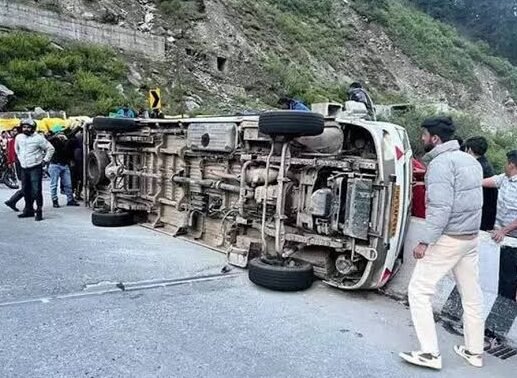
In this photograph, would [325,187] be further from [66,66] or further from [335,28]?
[335,28]

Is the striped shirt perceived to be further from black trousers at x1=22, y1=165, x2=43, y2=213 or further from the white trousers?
black trousers at x1=22, y1=165, x2=43, y2=213

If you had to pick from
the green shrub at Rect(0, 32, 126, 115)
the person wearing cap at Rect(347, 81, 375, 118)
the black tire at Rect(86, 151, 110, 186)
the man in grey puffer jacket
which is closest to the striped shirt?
the man in grey puffer jacket

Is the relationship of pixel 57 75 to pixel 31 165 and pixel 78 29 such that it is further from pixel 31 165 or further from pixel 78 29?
pixel 31 165

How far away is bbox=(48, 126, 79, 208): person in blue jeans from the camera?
9500 millimetres

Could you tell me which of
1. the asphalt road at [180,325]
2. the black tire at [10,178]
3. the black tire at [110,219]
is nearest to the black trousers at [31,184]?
the black tire at [110,219]

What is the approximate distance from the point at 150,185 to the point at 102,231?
920 millimetres

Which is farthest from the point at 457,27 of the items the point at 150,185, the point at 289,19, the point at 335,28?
the point at 150,185

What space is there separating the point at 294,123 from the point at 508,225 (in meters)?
2.01

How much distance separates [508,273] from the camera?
4211 millimetres

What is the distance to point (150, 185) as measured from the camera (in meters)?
7.50

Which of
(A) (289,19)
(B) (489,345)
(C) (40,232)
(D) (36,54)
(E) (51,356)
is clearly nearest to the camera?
(E) (51,356)

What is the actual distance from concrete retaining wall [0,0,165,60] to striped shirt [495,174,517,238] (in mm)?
20373

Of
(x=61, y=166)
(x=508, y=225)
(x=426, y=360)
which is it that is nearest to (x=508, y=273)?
(x=508, y=225)

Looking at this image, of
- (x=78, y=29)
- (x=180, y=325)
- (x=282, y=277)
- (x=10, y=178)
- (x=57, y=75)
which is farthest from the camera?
(x=78, y=29)
